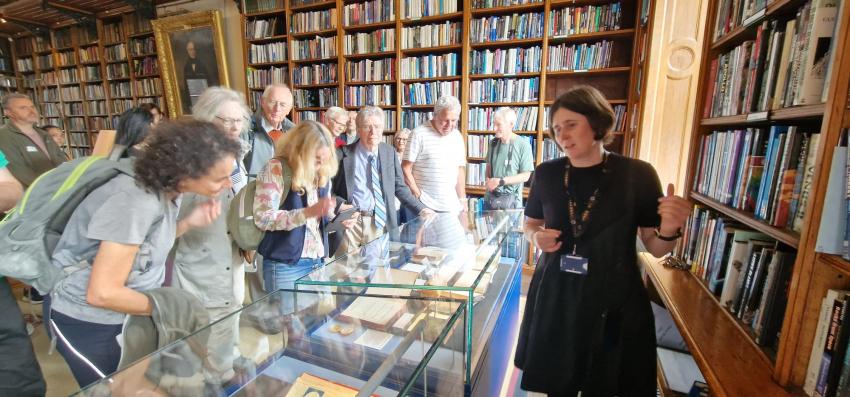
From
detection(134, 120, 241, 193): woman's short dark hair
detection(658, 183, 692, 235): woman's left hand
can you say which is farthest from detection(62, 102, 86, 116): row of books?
detection(658, 183, 692, 235): woman's left hand

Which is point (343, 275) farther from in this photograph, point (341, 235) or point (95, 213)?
point (341, 235)

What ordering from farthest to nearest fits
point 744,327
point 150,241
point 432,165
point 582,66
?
point 582,66, point 432,165, point 744,327, point 150,241

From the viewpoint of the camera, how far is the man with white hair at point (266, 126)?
2473 mm

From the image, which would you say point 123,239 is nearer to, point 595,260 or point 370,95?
point 595,260

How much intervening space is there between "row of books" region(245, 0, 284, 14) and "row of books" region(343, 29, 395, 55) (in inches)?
36.2

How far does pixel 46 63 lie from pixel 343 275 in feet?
30.8

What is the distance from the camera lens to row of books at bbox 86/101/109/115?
663 cm

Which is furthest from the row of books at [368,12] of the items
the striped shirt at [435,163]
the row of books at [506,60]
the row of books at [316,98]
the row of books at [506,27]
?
the striped shirt at [435,163]

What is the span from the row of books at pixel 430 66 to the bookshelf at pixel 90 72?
4.37 meters

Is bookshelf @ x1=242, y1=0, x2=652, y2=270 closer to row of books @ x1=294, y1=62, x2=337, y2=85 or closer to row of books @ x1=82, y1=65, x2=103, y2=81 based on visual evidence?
row of books @ x1=294, y1=62, x2=337, y2=85

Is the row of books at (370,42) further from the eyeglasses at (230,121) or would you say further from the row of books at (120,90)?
the row of books at (120,90)

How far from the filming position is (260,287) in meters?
2.18

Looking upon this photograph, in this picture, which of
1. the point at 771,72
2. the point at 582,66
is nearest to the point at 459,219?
the point at 771,72

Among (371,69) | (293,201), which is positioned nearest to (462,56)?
(371,69)
